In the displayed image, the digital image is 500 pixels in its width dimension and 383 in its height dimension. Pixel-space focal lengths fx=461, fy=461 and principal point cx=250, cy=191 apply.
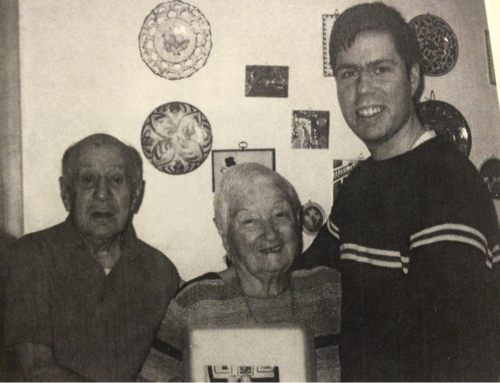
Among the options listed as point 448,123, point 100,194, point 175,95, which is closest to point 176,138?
point 175,95

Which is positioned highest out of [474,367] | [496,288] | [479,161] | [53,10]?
[53,10]

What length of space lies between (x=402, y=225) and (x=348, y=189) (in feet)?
0.44

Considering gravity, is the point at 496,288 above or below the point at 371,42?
below

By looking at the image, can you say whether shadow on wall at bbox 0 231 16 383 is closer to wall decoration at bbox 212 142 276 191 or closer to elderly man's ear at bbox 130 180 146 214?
elderly man's ear at bbox 130 180 146 214

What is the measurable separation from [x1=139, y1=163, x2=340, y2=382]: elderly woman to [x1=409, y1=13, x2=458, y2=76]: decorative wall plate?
0.40 m

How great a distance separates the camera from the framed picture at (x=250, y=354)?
0.87 meters

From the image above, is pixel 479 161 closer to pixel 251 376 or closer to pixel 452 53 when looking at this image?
pixel 452 53

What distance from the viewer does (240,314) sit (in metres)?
0.91

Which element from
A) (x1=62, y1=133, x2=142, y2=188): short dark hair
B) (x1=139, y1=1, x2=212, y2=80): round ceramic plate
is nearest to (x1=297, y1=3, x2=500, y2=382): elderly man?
(x1=139, y1=1, x2=212, y2=80): round ceramic plate

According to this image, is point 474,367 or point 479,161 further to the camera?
point 479,161

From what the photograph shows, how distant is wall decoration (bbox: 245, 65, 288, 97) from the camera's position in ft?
3.03

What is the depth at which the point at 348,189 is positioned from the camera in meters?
0.95

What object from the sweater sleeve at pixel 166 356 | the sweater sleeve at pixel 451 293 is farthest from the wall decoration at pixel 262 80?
the sweater sleeve at pixel 166 356

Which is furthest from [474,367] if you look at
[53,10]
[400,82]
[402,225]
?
[53,10]
